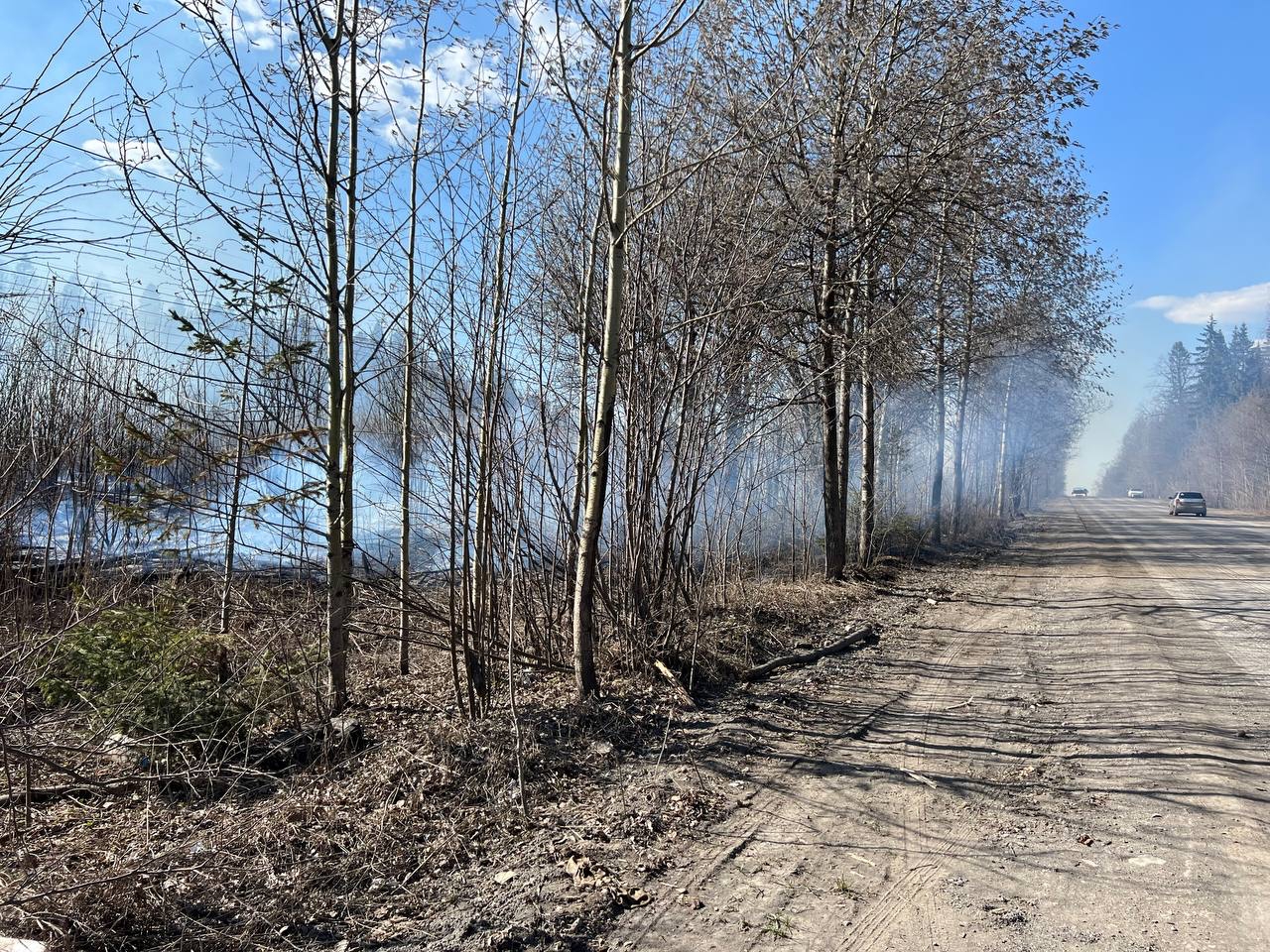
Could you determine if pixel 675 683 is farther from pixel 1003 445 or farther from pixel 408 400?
pixel 1003 445

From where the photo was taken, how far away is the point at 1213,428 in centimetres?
6900

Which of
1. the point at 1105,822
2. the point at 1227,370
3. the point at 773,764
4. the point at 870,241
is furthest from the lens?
the point at 1227,370

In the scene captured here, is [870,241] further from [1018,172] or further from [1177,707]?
[1177,707]

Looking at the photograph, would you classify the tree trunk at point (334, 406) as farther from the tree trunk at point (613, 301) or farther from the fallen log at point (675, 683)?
the fallen log at point (675, 683)

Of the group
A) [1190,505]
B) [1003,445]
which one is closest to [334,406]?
[1003,445]

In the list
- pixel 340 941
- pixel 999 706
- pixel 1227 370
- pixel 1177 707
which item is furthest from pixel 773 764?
pixel 1227 370

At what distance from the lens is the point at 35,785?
4.01 metres

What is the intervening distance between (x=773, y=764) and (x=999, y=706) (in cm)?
222

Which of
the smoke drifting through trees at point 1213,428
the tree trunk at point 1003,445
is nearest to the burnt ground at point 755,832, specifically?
the tree trunk at point 1003,445

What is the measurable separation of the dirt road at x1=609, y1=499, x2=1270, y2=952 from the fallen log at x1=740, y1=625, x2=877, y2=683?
1.37ft

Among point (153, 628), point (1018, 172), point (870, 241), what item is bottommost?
point (153, 628)

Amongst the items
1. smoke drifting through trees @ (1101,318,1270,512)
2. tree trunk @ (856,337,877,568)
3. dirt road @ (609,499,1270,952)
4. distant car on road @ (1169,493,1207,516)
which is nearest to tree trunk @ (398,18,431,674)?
dirt road @ (609,499,1270,952)

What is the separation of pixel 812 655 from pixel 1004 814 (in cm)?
333

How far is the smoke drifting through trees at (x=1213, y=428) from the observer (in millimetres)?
57844
